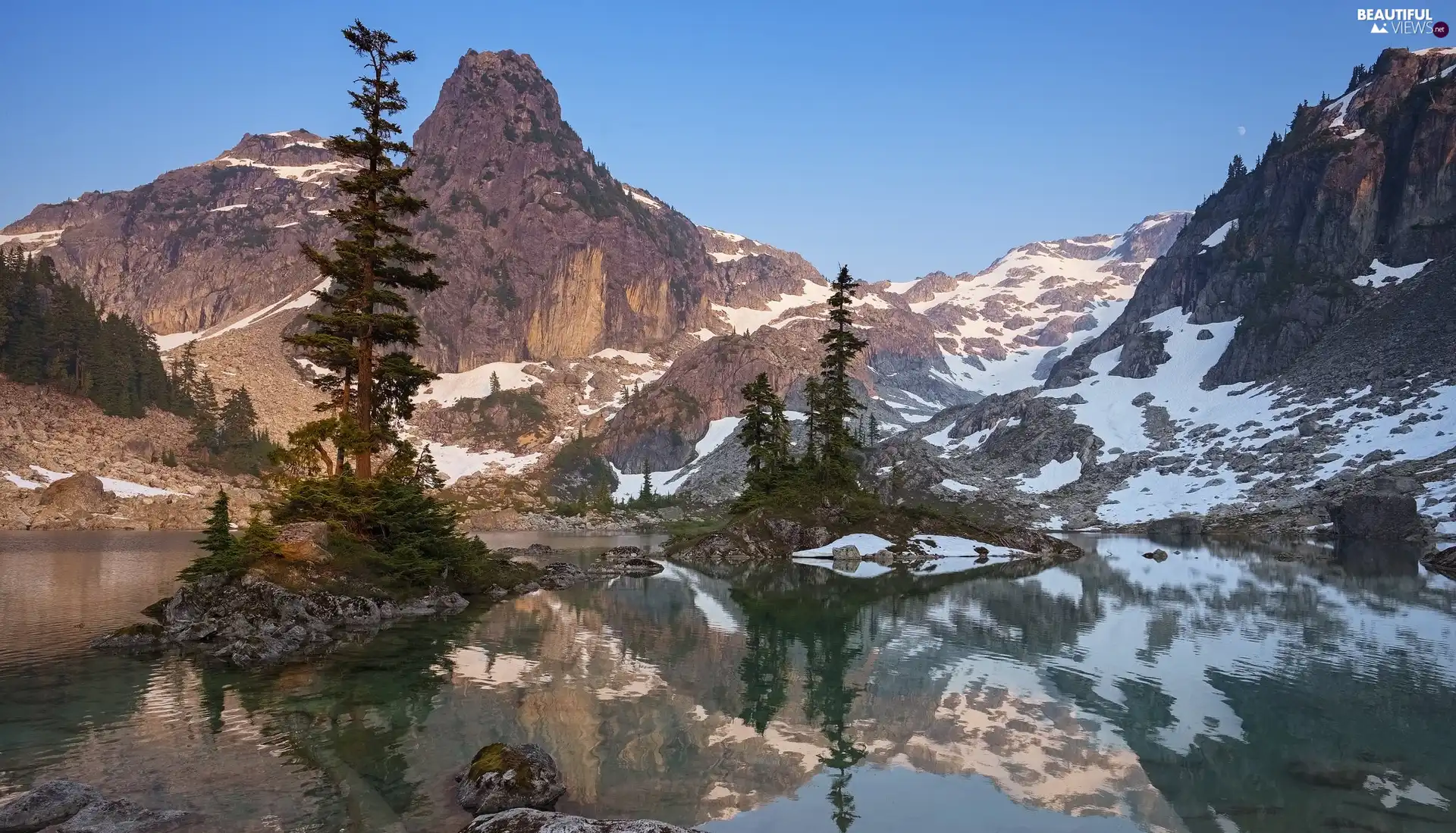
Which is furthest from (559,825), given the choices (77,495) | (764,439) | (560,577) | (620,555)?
(77,495)

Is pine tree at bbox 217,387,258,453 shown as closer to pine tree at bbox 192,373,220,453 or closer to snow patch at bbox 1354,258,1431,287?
pine tree at bbox 192,373,220,453

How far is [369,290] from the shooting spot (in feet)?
109

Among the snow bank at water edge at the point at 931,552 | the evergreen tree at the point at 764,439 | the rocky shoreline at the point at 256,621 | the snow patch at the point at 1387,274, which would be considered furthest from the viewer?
the snow patch at the point at 1387,274

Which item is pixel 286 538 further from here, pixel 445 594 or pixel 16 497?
pixel 16 497

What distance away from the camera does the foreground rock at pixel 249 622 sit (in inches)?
931

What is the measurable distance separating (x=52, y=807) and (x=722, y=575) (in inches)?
1752

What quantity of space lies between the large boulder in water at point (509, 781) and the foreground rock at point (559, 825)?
1.75 meters

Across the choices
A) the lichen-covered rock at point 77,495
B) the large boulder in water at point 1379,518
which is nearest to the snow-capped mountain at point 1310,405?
the large boulder in water at point 1379,518

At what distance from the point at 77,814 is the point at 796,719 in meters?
12.8

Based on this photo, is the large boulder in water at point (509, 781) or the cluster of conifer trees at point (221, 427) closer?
the large boulder in water at point (509, 781)

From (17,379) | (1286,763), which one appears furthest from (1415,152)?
(17,379)

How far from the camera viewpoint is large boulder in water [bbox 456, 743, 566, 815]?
38.0 feet

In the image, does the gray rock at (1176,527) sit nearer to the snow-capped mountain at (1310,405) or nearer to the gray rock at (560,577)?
the snow-capped mountain at (1310,405)

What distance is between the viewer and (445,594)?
3519cm
